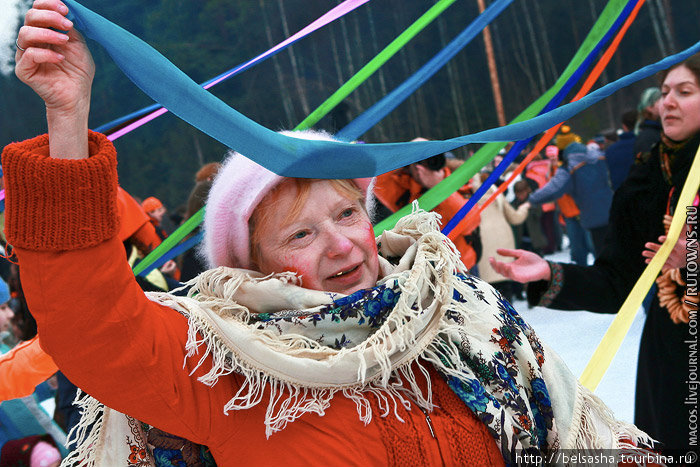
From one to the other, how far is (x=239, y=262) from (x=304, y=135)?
1.17 feet

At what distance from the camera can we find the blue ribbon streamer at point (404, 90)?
2031mm

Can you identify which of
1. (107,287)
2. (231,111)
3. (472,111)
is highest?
(231,111)

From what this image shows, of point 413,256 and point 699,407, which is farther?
point 699,407

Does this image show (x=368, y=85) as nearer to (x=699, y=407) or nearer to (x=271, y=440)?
(x=699, y=407)

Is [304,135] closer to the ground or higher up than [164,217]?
higher up

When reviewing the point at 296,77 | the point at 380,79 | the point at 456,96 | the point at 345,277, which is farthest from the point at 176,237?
the point at 456,96

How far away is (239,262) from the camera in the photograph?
5.17 ft

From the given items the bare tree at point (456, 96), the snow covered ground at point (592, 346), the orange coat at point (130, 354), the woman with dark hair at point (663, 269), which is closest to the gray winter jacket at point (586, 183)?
the snow covered ground at point (592, 346)

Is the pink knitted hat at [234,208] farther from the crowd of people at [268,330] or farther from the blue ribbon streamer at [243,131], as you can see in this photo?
the blue ribbon streamer at [243,131]

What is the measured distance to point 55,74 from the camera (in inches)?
40.3

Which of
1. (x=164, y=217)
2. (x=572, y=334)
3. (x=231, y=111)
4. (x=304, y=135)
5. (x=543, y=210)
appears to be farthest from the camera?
(x=543, y=210)

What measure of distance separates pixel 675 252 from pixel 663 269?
13 cm

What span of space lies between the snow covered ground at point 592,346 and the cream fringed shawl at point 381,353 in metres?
2.35

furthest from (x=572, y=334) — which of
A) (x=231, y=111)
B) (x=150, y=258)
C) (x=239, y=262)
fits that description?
(x=231, y=111)
